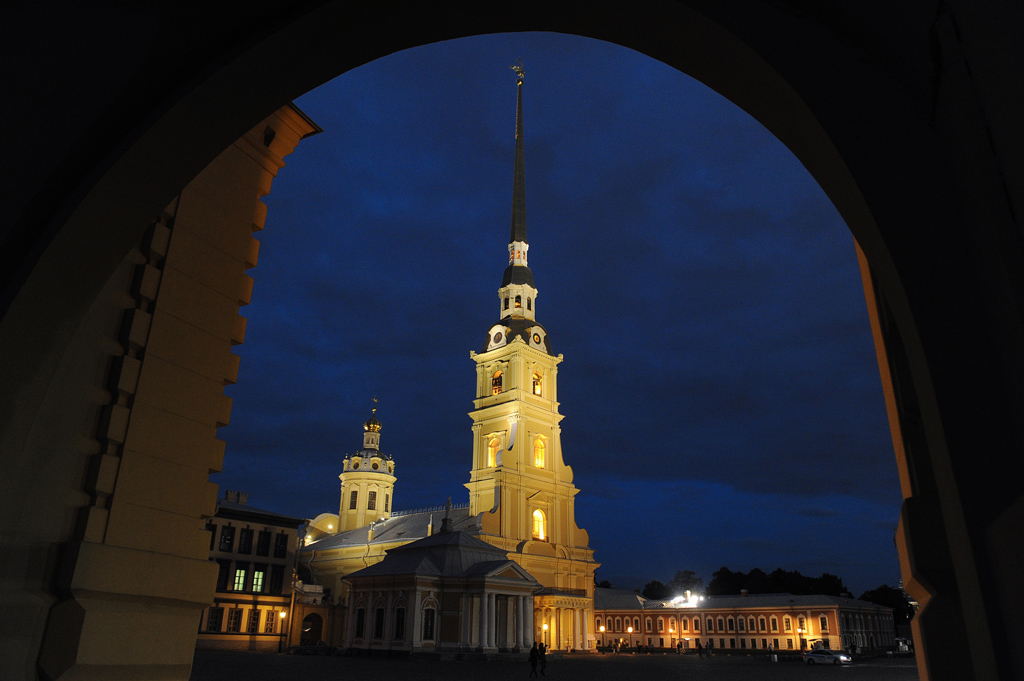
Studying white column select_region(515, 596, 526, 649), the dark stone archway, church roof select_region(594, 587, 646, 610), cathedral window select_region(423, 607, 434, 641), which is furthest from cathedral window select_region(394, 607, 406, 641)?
church roof select_region(594, 587, 646, 610)

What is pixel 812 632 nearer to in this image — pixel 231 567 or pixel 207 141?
pixel 231 567

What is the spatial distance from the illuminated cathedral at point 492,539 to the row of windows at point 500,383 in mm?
95

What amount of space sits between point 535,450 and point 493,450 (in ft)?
11.7

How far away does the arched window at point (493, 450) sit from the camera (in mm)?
55500

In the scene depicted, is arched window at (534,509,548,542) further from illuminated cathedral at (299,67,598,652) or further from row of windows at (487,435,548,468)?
row of windows at (487,435,548,468)

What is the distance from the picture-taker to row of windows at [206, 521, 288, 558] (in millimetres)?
45875

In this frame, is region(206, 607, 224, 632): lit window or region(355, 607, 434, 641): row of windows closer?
region(355, 607, 434, 641): row of windows

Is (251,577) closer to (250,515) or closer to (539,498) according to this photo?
(250,515)

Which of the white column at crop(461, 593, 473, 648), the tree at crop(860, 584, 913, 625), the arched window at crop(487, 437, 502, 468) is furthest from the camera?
the tree at crop(860, 584, 913, 625)

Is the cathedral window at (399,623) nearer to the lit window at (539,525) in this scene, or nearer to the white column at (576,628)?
the white column at (576,628)

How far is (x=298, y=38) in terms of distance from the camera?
9.60ft

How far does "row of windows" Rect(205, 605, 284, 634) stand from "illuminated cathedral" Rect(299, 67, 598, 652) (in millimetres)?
5245

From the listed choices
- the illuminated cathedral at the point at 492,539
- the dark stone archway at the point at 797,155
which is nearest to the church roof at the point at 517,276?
the illuminated cathedral at the point at 492,539

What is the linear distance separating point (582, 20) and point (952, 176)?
1.72m
